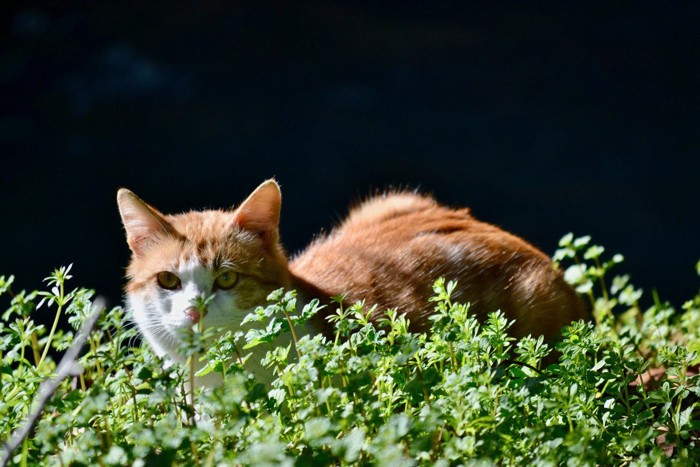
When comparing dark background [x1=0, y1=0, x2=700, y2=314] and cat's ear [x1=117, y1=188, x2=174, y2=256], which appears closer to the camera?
cat's ear [x1=117, y1=188, x2=174, y2=256]

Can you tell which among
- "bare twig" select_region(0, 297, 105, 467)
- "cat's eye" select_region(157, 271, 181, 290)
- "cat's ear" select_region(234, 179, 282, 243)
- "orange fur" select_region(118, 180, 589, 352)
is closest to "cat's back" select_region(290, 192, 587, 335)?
"orange fur" select_region(118, 180, 589, 352)

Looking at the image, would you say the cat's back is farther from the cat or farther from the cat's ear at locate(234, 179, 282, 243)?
the cat's ear at locate(234, 179, 282, 243)

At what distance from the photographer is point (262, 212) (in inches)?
93.3

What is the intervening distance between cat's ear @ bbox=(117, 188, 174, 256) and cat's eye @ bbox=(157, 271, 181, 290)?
111 mm

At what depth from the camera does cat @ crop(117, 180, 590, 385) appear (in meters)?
2.27

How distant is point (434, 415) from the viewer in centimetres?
155

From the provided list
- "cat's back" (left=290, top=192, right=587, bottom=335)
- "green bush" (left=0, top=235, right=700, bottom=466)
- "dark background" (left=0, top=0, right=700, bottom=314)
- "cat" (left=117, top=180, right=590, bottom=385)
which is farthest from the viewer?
"dark background" (left=0, top=0, right=700, bottom=314)

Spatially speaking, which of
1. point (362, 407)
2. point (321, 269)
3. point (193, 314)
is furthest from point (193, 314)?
point (362, 407)

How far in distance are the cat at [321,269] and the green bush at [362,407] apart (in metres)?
0.27

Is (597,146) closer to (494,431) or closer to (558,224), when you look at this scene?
(558,224)

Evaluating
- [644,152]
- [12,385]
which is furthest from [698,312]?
[12,385]

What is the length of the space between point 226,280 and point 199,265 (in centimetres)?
8

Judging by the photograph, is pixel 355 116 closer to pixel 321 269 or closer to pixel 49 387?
pixel 321 269

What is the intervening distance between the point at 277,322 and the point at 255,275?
18.3 inches
